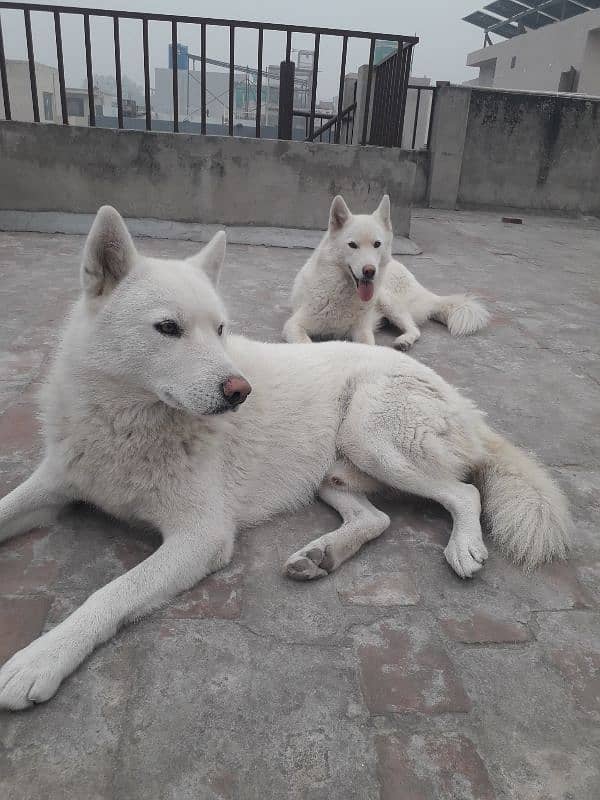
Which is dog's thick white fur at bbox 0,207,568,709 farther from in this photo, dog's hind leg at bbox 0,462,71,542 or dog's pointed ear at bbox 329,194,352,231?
dog's pointed ear at bbox 329,194,352,231

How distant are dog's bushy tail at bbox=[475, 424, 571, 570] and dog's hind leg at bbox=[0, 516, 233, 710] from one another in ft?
3.20

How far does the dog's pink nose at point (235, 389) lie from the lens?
1.59m

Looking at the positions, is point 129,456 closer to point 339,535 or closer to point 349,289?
point 339,535

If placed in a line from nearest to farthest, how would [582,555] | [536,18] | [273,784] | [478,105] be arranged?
[273,784], [582,555], [478,105], [536,18]

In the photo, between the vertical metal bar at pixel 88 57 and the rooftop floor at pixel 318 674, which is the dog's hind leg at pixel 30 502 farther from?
the vertical metal bar at pixel 88 57

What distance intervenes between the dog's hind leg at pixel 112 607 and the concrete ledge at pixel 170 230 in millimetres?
5438

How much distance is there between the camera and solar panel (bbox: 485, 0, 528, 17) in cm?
2813

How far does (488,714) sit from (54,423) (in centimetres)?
153

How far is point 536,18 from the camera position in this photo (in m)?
28.2

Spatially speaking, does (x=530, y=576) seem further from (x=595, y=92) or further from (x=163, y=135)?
(x=595, y=92)

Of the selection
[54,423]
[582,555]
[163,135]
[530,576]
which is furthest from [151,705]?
[163,135]

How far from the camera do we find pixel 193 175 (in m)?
6.94

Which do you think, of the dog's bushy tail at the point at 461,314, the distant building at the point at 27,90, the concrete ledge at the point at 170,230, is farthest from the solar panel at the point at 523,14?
the dog's bushy tail at the point at 461,314

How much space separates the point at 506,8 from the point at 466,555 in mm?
35600
